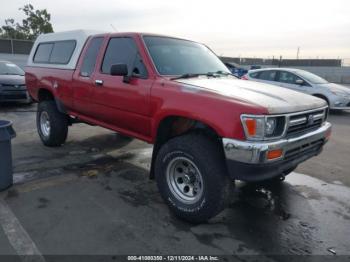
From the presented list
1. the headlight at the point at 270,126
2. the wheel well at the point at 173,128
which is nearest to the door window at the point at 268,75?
the wheel well at the point at 173,128

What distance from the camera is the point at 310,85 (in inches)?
456

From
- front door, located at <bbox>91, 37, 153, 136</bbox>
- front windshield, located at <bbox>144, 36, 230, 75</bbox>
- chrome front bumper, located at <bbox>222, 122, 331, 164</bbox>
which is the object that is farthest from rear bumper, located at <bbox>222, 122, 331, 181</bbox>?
front windshield, located at <bbox>144, 36, 230, 75</bbox>

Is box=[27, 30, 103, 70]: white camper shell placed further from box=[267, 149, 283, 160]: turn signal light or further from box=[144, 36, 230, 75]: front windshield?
box=[267, 149, 283, 160]: turn signal light

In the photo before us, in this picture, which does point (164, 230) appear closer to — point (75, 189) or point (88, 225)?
point (88, 225)

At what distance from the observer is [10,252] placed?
2965 mm

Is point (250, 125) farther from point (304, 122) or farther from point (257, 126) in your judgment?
point (304, 122)

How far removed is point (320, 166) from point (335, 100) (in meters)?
6.55

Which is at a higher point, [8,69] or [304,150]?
[8,69]

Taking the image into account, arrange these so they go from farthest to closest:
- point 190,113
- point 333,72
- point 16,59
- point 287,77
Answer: point 333,72
point 16,59
point 287,77
point 190,113

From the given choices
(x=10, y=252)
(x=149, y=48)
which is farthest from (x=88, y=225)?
(x=149, y=48)

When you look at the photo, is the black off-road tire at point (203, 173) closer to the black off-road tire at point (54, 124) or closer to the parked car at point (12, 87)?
the black off-road tire at point (54, 124)

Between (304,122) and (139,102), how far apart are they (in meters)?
1.95

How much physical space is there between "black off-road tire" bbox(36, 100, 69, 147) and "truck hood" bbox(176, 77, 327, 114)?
318 centimetres

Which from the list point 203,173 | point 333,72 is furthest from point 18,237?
point 333,72
